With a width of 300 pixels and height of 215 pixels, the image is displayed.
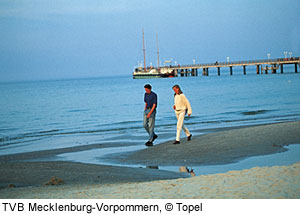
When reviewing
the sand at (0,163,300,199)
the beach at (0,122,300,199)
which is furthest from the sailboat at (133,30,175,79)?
the sand at (0,163,300,199)

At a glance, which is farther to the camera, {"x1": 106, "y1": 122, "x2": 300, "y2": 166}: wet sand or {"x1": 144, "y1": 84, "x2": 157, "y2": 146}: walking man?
{"x1": 144, "y1": 84, "x2": 157, "y2": 146}: walking man

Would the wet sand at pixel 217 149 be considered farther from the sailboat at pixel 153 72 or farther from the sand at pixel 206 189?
the sailboat at pixel 153 72

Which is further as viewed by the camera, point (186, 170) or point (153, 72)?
point (153, 72)

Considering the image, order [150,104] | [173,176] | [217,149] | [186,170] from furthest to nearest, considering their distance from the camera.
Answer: [150,104], [217,149], [186,170], [173,176]

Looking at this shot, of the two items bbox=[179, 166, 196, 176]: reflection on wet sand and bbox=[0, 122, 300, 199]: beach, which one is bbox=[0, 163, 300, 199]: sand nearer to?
bbox=[0, 122, 300, 199]: beach

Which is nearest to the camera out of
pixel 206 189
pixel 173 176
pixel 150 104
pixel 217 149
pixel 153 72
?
pixel 206 189

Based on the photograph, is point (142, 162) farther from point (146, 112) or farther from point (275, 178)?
point (275, 178)

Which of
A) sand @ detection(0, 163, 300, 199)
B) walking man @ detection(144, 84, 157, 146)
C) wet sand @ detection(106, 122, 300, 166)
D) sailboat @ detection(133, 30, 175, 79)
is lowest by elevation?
sailboat @ detection(133, 30, 175, 79)

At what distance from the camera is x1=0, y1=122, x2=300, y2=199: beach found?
6.59 m

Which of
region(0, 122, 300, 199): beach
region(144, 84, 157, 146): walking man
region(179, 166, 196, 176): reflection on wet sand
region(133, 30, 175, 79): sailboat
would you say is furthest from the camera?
region(133, 30, 175, 79): sailboat

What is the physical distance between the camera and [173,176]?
9.08 metres

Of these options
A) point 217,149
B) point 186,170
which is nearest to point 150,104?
point 217,149

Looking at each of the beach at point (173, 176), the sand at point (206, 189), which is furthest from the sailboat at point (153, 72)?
the sand at point (206, 189)

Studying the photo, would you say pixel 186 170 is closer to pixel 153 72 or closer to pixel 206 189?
pixel 206 189
